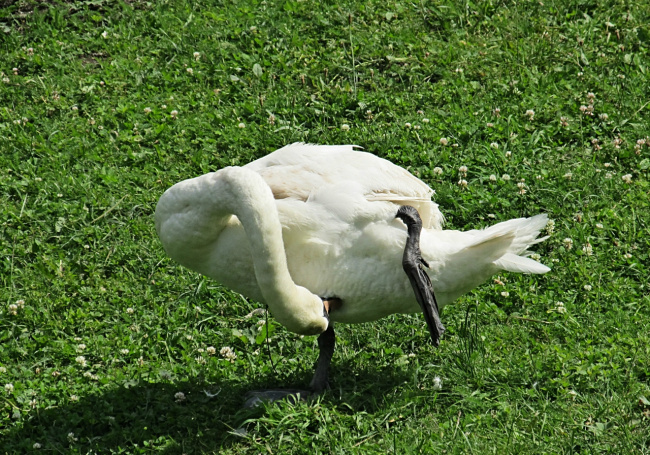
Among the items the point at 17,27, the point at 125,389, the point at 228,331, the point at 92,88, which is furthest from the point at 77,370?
the point at 17,27

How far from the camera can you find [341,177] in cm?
524

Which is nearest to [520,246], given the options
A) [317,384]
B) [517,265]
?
[517,265]

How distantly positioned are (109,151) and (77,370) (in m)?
2.37

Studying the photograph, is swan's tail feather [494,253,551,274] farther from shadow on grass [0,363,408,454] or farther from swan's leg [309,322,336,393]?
swan's leg [309,322,336,393]

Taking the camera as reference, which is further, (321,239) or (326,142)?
(326,142)

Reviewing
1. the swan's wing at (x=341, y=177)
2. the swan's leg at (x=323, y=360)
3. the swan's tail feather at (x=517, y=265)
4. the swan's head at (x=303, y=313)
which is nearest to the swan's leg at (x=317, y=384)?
the swan's leg at (x=323, y=360)

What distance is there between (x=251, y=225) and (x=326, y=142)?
3083 millimetres

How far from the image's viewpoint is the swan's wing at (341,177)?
17.0ft

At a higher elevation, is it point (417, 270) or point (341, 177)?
point (341, 177)

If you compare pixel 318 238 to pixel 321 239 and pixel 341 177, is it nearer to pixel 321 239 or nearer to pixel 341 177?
pixel 321 239

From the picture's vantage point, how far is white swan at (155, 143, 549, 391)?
4660 mm

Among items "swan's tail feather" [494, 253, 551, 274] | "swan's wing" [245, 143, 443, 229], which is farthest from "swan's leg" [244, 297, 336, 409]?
"swan's tail feather" [494, 253, 551, 274]

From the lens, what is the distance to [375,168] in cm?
542

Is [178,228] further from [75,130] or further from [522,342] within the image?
[75,130]
